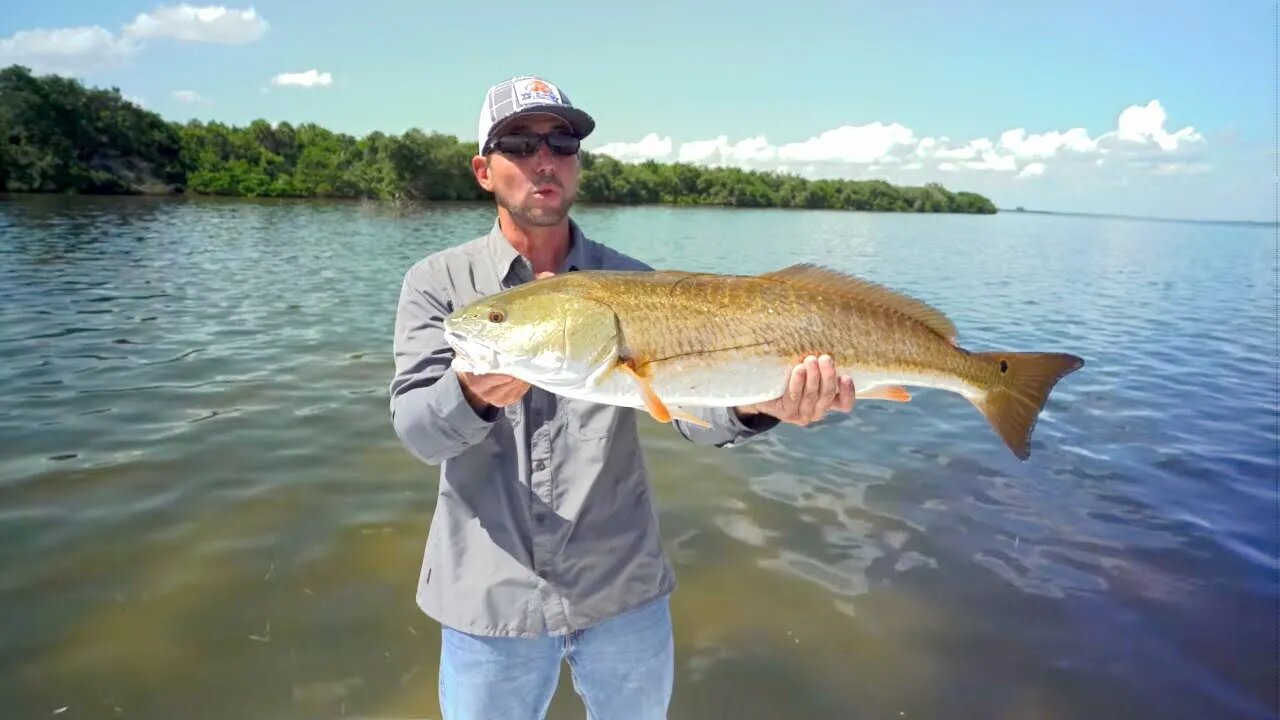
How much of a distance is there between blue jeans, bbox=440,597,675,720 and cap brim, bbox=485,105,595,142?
185cm

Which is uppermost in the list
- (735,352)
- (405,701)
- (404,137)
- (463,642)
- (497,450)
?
(404,137)

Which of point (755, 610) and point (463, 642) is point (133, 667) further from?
point (755, 610)

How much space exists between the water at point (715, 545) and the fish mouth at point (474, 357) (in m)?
2.89

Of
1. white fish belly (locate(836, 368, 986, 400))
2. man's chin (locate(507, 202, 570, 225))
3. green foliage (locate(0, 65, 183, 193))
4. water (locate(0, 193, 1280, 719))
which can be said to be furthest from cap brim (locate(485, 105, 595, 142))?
green foliage (locate(0, 65, 183, 193))

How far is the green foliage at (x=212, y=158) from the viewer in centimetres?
5581

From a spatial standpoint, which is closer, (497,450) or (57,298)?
(497,450)

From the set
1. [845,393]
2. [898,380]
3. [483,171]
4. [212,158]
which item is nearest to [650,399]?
[845,393]

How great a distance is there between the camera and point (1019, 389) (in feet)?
9.57

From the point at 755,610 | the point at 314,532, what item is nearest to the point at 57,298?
the point at 314,532

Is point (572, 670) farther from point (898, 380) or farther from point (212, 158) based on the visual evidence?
point (212, 158)

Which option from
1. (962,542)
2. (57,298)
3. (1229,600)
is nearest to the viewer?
(1229,600)

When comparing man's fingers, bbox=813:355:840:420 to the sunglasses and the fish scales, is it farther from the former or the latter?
the sunglasses

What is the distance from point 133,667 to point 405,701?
5.65 feet

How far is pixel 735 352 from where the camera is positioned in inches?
103
